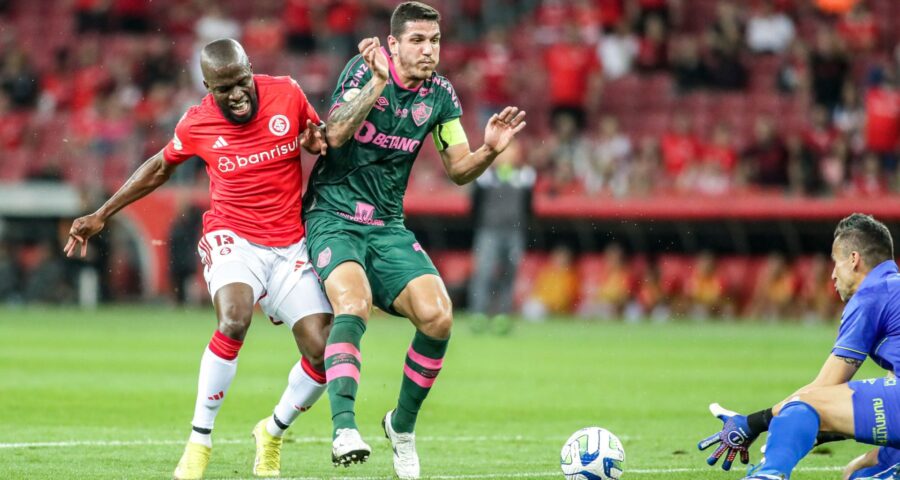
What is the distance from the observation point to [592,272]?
74.6 feet

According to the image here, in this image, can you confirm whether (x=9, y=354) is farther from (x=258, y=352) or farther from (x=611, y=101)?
(x=611, y=101)

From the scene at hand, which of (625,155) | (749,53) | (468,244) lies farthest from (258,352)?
(749,53)

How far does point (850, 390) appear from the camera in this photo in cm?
613

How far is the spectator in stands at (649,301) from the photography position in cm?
2230

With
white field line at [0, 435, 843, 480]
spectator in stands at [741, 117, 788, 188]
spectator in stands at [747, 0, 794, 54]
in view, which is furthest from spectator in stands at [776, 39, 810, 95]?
white field line at [0, 435, 843, 480]

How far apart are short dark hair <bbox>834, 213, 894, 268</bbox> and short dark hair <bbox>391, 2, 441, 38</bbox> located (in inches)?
101

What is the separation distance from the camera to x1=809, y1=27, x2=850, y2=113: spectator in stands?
23.6 metres

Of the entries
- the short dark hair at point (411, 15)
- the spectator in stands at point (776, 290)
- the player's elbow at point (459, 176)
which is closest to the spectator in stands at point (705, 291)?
the spectator in stands at point (776, 290)

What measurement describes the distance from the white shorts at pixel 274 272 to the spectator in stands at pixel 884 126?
51.6 feet

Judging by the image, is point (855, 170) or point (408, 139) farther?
point (855, 170)

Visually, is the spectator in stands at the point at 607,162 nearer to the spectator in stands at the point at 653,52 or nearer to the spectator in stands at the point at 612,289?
the spectator in stands at the point at 612,289

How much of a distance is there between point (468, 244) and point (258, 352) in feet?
25.9

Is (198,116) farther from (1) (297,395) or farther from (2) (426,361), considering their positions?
(2) (426,361)

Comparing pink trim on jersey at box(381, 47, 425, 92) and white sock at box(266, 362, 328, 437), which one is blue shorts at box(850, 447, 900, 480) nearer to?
white sock at box(266, 362, 328, 437)
